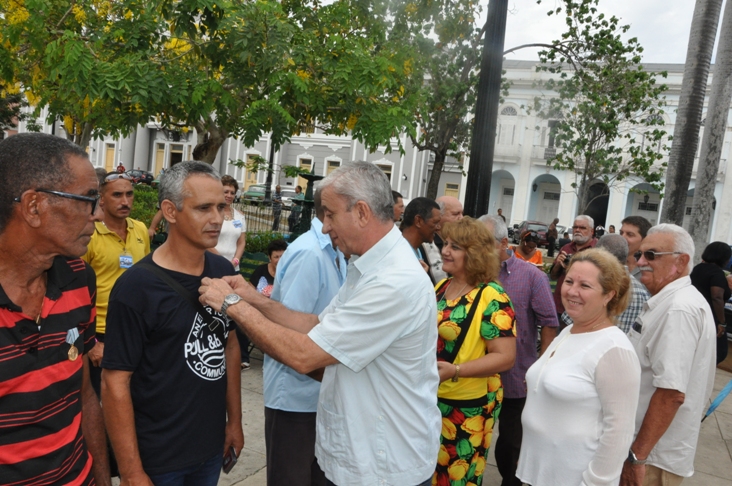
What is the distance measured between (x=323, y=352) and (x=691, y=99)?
7.61 metres

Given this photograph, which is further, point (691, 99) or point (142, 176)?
point (142, 176)

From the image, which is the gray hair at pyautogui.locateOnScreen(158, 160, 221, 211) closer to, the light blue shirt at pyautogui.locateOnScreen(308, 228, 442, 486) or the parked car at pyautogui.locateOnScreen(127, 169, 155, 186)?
the light blue shirt at pyautogui.locateOnScreen(308, 228, 442, 486)

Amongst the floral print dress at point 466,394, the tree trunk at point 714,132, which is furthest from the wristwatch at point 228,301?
the tree trunk at point 714,132

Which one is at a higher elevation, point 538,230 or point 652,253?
point 652,253

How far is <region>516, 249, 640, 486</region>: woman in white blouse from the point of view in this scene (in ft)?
8.07

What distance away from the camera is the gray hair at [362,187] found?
2.23 meters

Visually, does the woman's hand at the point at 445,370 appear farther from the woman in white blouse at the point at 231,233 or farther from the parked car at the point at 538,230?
the parked car at the point at 538,230

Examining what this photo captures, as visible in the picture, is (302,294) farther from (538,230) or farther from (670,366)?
(538,230)

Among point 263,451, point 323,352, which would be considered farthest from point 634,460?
point 263,451

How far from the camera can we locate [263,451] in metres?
4.71

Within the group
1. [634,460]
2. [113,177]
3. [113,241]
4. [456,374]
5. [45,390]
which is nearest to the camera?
[45,390]

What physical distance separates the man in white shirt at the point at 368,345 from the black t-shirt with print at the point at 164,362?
0.63 ft

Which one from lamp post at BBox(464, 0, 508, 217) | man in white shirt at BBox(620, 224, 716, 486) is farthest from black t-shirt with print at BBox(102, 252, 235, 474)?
lamp post at BBox(464, 0, 508, 217)

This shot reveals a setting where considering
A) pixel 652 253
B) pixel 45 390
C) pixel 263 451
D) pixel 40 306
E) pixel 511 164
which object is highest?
pixel 511 164
